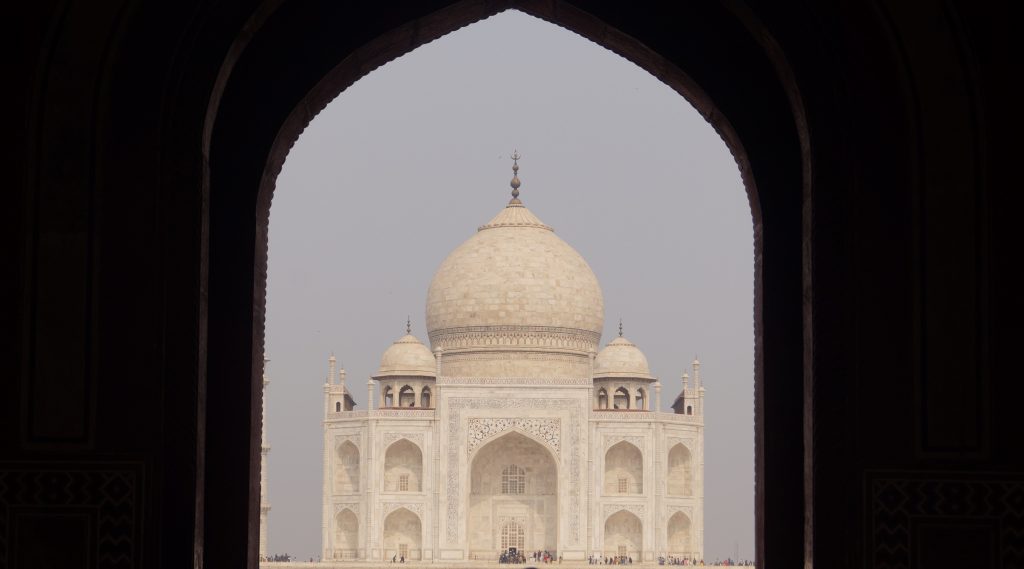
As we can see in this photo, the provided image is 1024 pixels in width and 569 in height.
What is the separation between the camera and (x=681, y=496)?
39.5m

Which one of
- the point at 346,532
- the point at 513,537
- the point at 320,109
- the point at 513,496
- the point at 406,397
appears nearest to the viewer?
the point at 320,109

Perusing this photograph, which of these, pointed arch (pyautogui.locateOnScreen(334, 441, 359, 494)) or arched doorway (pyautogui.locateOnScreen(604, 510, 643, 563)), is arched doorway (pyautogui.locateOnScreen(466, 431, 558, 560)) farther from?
pointed arch (pyautogui.locateOnScreen(334, 441, 359, 494))

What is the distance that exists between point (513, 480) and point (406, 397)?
3959 mm

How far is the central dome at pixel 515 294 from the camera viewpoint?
41.2m

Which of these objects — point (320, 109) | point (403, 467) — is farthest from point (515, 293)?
point (320, 109)

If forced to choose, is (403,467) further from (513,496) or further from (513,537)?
(513,537)

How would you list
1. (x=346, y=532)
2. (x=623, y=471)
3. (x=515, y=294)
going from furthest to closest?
(x=515, y=294)
(x=346, y=532)
(x=623, y=471)

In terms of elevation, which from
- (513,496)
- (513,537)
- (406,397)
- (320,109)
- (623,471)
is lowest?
(513,537)

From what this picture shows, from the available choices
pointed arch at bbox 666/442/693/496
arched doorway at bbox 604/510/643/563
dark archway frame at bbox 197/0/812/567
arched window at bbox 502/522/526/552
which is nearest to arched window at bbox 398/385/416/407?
arched window at bbox 502/522/526/552

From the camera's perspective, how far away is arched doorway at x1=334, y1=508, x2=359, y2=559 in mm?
39344

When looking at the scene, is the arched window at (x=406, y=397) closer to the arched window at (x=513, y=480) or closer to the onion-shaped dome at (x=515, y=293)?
the onion-shaped dome at (x=515, y=293)

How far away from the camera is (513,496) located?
3934 cm

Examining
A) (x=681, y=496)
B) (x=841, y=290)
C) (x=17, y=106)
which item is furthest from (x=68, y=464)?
(x=681, y=496)

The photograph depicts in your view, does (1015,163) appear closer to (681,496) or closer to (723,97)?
(723,97)
